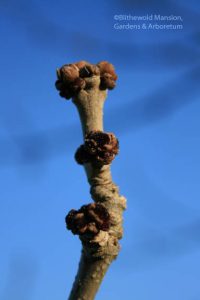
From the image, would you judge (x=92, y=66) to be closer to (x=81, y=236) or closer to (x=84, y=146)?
(x=84, y=146)

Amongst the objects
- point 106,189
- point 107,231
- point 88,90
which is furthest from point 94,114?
point 107,231

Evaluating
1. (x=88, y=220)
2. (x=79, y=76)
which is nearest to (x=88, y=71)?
(x=79, y=76)

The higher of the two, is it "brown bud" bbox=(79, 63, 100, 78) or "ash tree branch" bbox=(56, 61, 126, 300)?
"brown bud" bbox=(79, 63, 100, 78)

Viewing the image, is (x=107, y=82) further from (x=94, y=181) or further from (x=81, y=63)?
(x=94, y=181)

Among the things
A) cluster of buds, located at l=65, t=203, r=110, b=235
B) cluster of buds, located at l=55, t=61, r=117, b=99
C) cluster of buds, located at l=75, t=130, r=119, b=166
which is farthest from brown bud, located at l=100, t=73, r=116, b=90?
cluster of buds, located at l=65, t=203, r=110, b=235

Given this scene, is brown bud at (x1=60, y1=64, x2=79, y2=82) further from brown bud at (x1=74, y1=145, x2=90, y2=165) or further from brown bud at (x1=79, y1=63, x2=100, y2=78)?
brown bud at (x1=74, y1=145, x2=90, y2=165)

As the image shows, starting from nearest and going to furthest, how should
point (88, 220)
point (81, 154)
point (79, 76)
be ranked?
point (88, 220) < point (81, 154) < point (79, 76)

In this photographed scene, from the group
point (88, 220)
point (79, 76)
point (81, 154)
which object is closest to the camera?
point (88, 220)
